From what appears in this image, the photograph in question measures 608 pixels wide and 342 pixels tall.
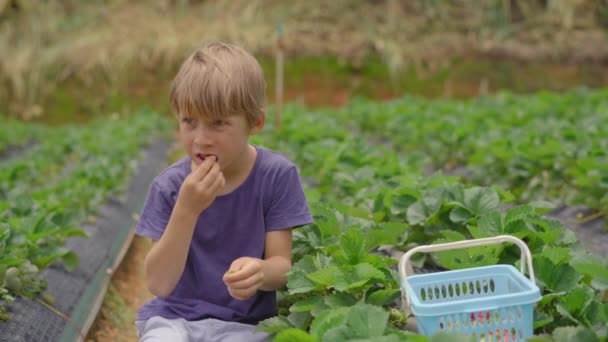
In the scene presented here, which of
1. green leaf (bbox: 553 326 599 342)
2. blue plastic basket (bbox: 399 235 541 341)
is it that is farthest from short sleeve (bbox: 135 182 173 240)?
green leaf (bbox: 553 326 599 342)

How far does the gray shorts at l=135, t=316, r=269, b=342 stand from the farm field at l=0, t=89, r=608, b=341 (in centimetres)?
11

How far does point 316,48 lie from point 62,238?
12549 millimetres

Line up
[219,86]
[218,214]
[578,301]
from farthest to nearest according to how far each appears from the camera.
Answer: [218,214] < [219,86] < [578,301]

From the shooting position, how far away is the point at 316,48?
15.7 meters

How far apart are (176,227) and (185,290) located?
35cm

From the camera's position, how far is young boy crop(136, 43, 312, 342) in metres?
2.13

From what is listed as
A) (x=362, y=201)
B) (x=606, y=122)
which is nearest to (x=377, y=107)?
(x=606, y=122)

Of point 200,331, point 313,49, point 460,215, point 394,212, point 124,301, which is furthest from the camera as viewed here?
point 313,49

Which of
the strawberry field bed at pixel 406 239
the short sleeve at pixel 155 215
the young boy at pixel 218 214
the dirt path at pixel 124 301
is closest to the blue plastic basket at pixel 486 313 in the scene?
the strawberry field bed at pixel 406 239

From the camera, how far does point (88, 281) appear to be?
3836mm

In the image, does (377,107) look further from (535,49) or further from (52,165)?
(535,49)

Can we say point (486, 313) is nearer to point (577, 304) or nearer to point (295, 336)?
point (577, 304)

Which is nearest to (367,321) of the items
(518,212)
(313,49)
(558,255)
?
(558,255)

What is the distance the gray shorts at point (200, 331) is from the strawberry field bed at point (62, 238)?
812 millimetres
